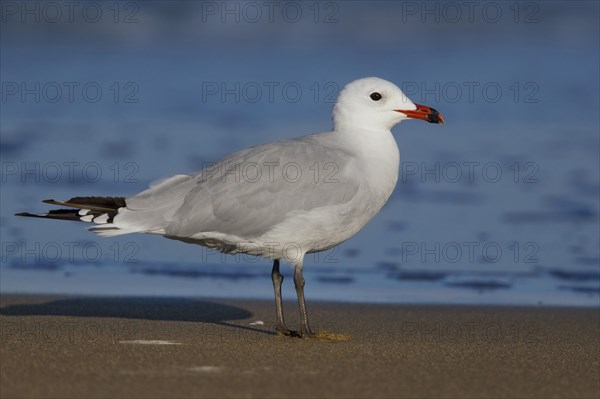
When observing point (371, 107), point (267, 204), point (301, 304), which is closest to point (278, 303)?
Answer: point (301, 304)

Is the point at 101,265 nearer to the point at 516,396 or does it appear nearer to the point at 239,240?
the point at 239,240

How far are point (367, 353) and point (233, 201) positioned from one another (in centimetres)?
150

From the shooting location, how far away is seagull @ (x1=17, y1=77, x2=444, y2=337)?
24.0ft

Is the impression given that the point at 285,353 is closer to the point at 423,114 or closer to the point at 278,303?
the point at 278,303

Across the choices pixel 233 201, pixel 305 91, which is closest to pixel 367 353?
pixel 233 201

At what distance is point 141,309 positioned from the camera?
29.8ft

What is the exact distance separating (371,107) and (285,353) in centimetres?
233

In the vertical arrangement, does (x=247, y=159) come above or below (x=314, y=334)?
above

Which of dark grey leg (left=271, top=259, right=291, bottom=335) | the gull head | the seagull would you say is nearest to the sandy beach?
dark grey leg (left=271, top=259, right=291, bottom=335)

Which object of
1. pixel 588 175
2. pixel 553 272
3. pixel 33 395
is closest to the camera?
pixel 33 395

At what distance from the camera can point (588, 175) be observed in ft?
50.1

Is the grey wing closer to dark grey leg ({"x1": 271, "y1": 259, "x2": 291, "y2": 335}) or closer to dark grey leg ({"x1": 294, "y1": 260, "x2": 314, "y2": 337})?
dark grey leg ({"x1": 294, "y1": 260, "x2": 314, "y2": 337})

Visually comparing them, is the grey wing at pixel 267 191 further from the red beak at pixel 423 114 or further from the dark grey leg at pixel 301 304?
the red beak at pixel 423 114

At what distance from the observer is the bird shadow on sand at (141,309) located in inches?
338
